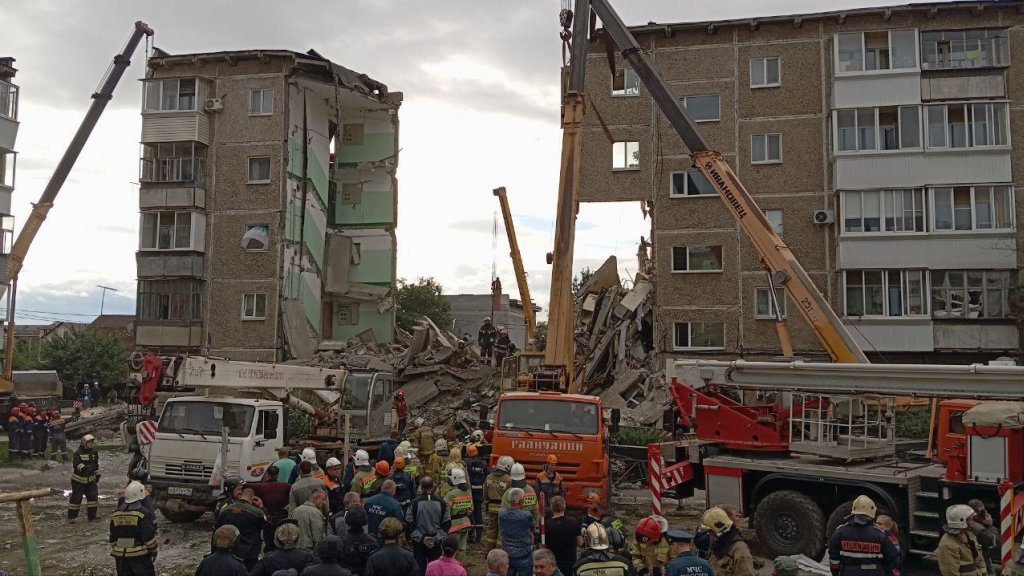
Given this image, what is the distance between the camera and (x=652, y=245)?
30906 millimetres

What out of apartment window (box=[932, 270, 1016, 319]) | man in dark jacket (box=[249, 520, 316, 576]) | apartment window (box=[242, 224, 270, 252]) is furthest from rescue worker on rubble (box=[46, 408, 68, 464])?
apartment window (box=[932, 270, 1016, 319])

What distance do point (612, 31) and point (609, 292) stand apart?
1229cm

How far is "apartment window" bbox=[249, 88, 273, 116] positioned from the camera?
35469mm

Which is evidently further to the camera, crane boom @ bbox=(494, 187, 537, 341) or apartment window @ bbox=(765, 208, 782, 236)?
crane boom @ bbox=(494, 187, 537, 341)

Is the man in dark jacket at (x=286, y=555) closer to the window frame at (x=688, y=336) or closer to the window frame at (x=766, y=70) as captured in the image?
the window frame at (x=688, y=336)

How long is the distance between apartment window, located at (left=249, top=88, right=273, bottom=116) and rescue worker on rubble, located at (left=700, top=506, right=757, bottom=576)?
105 ft

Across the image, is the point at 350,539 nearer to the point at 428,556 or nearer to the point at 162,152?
the point at 428,556

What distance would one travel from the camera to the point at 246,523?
920cm

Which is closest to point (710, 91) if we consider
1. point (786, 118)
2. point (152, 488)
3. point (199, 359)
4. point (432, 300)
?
point (786, 118)

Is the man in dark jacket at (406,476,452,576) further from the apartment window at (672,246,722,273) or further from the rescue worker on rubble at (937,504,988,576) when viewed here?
the apartment window at (672,246,722,273)

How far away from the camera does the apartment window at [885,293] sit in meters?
27.9

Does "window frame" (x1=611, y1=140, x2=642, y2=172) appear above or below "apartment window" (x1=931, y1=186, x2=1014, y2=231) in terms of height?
above

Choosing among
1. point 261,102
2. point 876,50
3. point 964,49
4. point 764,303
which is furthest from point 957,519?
point 261,102

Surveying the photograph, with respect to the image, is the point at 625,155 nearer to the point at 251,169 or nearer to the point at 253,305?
the point at 251,169
